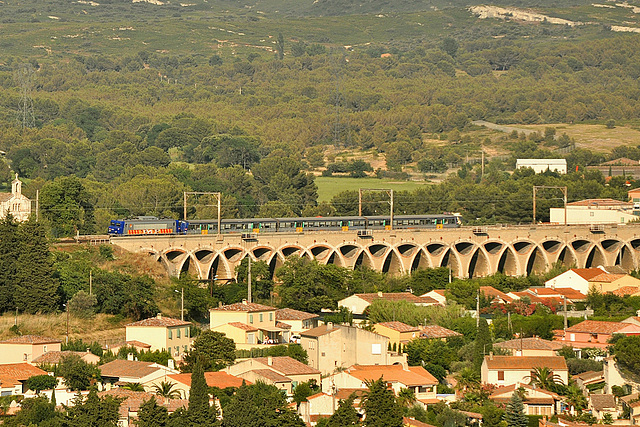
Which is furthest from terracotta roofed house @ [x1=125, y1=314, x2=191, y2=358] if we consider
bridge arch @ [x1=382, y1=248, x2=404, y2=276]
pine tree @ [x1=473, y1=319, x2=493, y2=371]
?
bridge arch @ [x1=382, y1=248, x2=404, y2=276]

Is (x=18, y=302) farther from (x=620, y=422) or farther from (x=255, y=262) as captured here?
(x=620, y=422)

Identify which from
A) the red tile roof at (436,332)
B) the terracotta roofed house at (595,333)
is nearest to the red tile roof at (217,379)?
the red tile roof at (436,332)

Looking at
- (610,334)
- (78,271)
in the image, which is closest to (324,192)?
(78,271)

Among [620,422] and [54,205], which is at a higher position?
[54,205]

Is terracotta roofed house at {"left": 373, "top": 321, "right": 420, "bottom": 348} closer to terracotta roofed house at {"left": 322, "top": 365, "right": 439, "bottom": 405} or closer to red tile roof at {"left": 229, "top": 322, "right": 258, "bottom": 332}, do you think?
red tile roof at {"left": 229, "top": 322, "right": 258, "bottom": 332}

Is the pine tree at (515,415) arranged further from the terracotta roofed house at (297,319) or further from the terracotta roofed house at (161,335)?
the terracotta roofed house at (297,319)

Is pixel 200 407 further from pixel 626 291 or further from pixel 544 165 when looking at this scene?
pixel 544 165

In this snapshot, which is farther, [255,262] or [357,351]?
[255,262]

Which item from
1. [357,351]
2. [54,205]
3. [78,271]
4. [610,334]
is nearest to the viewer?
[357,351]
